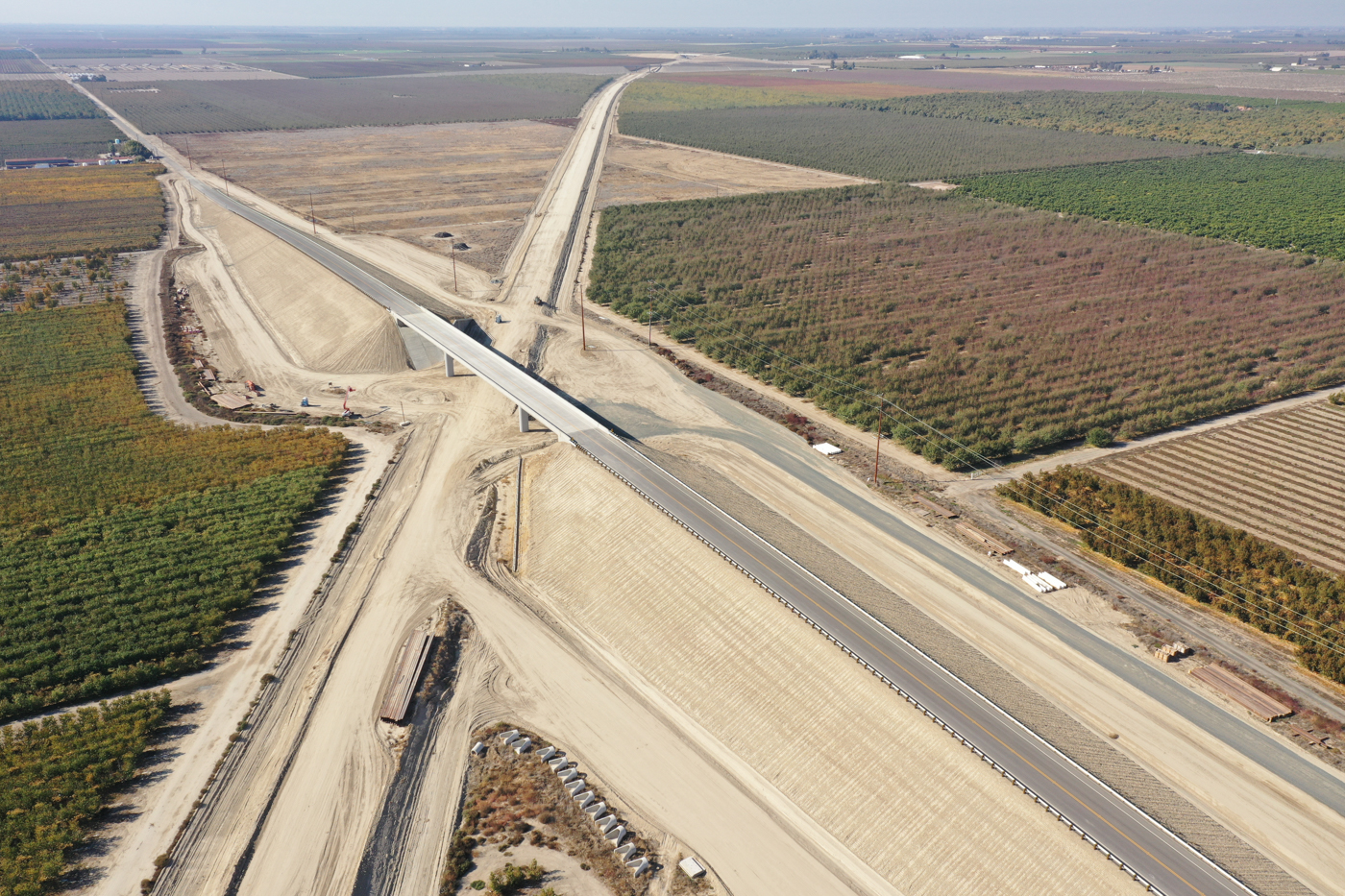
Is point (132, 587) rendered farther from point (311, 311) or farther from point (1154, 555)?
point (1154, 555)

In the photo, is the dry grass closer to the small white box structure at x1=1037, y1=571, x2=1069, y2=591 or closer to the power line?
the small white box structure at x1=1037, y1=571, x2=1069, y2=591

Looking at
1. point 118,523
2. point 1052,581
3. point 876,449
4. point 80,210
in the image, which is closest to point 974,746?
point 1052,581

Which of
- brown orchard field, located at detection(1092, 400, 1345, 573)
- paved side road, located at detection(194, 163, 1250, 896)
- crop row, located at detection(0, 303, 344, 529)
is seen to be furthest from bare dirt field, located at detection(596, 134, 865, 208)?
brown orchard field, located at detection(1092, 400, 1345, 573)

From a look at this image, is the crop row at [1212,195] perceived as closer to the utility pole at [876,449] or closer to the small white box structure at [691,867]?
the utility pole at [876,449]

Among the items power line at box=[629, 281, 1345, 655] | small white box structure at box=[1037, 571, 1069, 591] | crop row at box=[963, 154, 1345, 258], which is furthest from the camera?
crop row at box=[963, 154, 1345, 258]

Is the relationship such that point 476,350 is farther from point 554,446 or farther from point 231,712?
point 231,712
